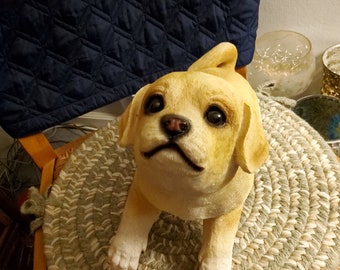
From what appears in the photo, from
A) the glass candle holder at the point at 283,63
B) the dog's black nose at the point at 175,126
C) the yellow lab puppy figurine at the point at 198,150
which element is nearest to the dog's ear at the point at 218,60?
the yellow lab puppy figurine at the point at 198,150

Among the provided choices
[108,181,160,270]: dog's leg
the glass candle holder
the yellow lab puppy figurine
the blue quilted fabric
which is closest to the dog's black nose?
the yellow lab puppy figurine

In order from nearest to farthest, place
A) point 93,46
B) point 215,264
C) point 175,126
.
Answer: point 175,126 → point 215,264 → point 93,46

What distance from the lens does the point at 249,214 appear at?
0.61 m

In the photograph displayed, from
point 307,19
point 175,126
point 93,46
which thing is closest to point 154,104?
point 175,126

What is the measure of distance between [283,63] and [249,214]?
1.79 feet

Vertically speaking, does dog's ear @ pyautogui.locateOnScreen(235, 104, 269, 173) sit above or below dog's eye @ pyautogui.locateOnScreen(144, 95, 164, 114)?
below

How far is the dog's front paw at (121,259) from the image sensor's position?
1.78ft

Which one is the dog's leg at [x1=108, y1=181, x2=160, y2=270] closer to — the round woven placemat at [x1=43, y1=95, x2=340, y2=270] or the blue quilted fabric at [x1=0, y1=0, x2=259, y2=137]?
the round woven placemat at [x1=43, y1=95, x2=340, y2=270]

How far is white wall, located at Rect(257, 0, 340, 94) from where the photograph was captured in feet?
3.21

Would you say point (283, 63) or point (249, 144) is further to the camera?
point (283, 63)

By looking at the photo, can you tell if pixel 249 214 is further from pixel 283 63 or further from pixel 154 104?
pixel 283 63

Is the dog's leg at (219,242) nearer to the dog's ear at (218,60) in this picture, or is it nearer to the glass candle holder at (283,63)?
the dog's ear at (218,60)

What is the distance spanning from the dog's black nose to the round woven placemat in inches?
8.6

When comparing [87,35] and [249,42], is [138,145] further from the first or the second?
[249,42]
